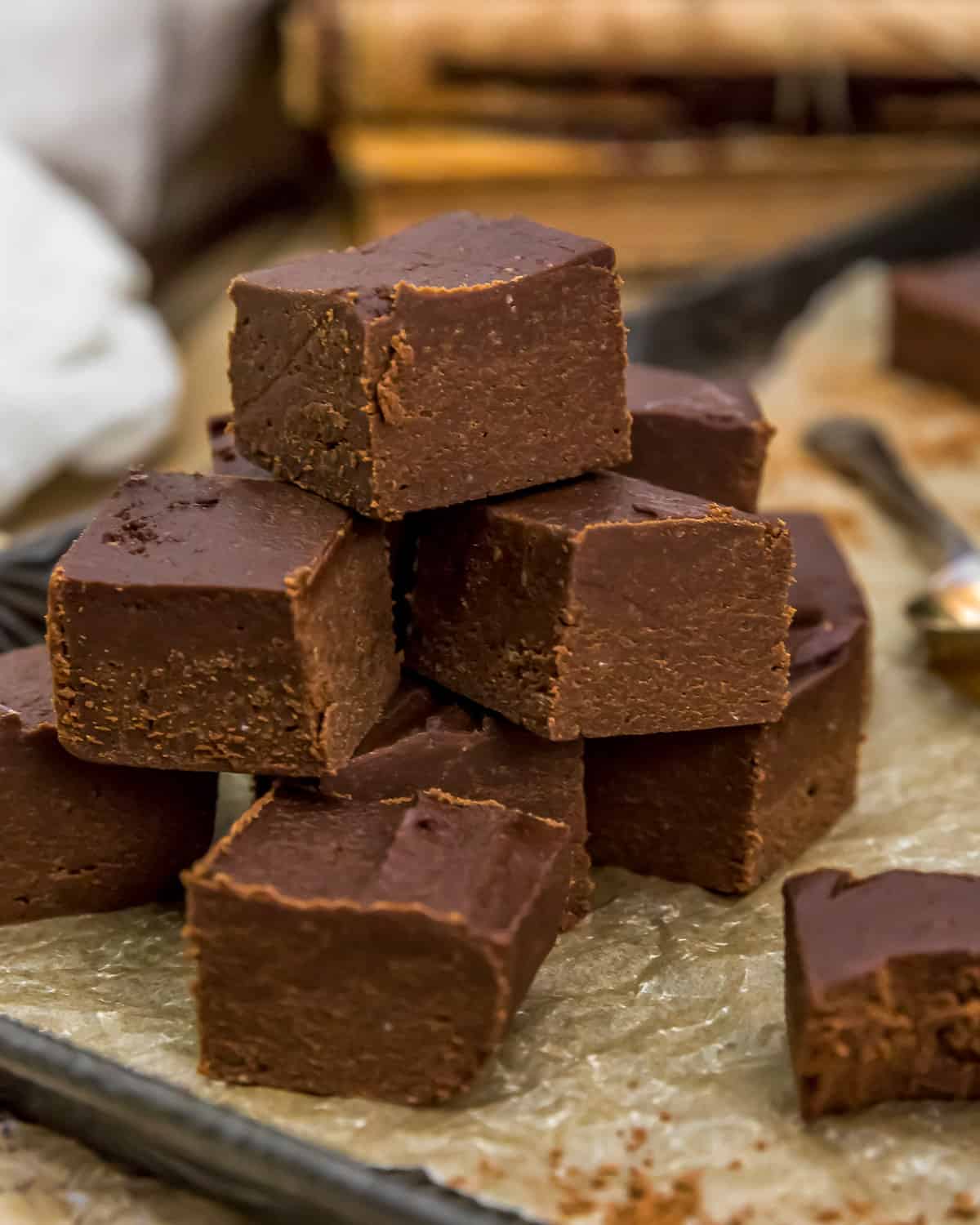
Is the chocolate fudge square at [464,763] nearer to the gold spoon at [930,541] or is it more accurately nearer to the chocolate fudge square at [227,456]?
the chocolate fudge square at [227,456]

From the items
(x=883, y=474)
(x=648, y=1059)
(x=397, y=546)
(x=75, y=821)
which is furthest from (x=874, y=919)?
(x=883, y=474)

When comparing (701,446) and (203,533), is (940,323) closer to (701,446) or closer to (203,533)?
(701,446)

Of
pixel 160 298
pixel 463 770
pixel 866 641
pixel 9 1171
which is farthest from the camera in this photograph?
pixel 160 298

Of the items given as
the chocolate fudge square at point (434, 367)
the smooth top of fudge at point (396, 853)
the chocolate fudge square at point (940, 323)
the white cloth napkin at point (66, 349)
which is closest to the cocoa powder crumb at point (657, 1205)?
the smooth top of fudge at point (396, 853)

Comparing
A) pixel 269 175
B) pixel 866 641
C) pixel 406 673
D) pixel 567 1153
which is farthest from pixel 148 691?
pixel 269 175

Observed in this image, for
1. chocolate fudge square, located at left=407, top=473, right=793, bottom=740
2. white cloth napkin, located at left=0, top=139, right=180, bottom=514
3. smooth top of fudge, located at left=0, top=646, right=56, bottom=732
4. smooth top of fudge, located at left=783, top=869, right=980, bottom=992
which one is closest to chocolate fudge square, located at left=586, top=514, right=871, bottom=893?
chocolate fudge square, located at left=407, top=473, right=793, bottom=740

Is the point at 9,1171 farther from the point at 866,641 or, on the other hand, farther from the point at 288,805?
the point at 866,641
